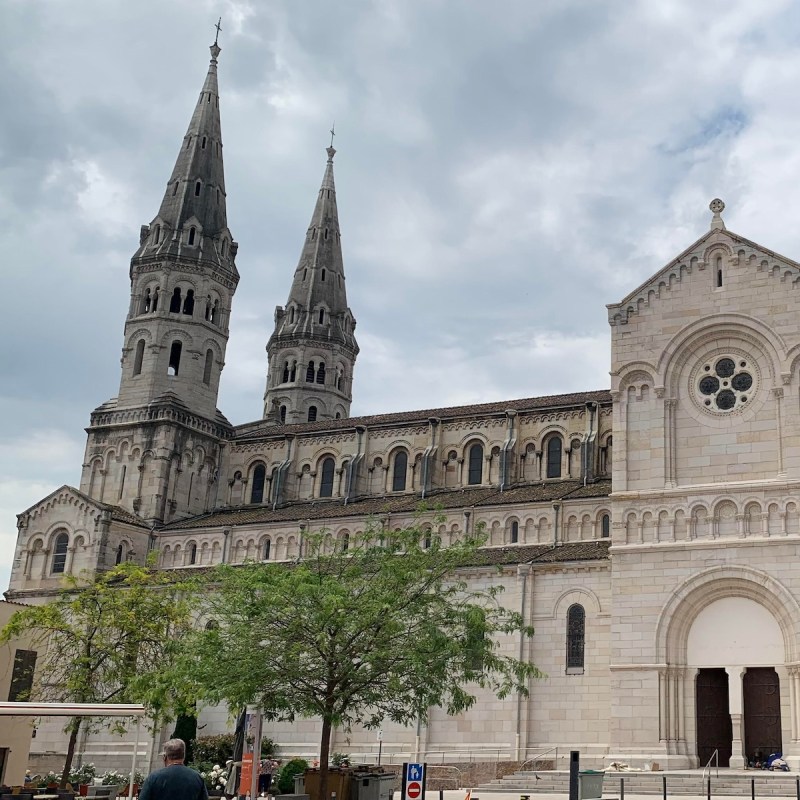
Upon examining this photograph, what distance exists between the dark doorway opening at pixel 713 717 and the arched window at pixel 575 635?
5839mm

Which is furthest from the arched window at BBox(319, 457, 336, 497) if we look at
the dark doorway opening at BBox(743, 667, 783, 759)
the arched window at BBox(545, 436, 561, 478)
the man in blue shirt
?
the man in blue shirt

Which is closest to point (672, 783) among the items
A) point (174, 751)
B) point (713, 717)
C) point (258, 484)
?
point (713, 717)

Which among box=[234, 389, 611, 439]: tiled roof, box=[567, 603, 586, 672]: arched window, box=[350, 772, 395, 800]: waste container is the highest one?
box=[234, 389, 611, 439]: tiled roof

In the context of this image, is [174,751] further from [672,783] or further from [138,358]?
[138,358]

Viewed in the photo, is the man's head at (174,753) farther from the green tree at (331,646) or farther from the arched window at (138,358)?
the arched window at (138,358)

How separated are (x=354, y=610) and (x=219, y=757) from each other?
65.8 ft

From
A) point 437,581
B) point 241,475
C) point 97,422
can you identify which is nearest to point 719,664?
point 437,581

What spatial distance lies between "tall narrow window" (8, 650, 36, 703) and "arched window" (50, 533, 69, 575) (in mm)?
12579

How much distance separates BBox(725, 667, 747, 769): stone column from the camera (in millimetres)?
36200

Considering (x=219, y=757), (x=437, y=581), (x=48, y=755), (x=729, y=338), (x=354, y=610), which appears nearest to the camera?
(x=354, y=610)

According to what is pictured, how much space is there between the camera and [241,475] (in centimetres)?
6488

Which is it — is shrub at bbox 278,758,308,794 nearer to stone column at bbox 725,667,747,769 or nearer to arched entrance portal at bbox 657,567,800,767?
arched entrance portal at bbox 657,567,800,767

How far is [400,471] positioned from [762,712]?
26170 millimetres

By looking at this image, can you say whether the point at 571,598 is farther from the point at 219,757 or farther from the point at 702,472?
the point at 219,757
